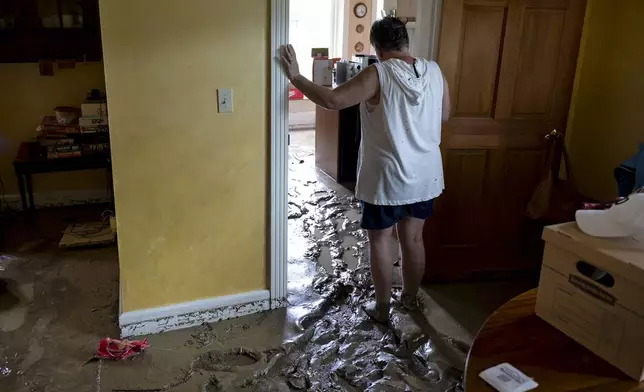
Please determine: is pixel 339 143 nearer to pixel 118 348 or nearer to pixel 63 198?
pixel 63 198

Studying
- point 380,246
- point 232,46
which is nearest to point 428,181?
point 380,246

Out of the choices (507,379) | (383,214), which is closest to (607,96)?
(383,214)

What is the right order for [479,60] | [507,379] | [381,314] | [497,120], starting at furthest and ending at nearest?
[497,120], [479,60], [381,314], [507,379]

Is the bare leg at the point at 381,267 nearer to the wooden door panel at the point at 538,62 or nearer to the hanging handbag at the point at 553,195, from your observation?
the hanging handbag at the point at 553,195

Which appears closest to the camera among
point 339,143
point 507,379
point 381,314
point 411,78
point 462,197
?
point 507,379

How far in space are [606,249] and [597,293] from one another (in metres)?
0.10

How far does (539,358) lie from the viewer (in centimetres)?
114

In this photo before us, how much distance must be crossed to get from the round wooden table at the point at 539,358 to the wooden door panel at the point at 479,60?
167 cm

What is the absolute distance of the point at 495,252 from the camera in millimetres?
3104

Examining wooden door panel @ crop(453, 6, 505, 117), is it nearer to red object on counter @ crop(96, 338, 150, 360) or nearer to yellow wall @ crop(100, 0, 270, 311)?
yellow wall @ crop(100, 0, 270, 311)

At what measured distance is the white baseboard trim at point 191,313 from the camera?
8.13 feet

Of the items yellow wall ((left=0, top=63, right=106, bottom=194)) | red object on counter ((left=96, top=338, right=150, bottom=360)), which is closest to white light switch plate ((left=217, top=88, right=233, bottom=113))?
red object on counter ((left=96, top=338, right=150, bottom=360))

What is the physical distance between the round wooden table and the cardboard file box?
0.03m

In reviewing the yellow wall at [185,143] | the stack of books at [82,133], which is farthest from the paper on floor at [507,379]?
the stack of books at [82,133]
